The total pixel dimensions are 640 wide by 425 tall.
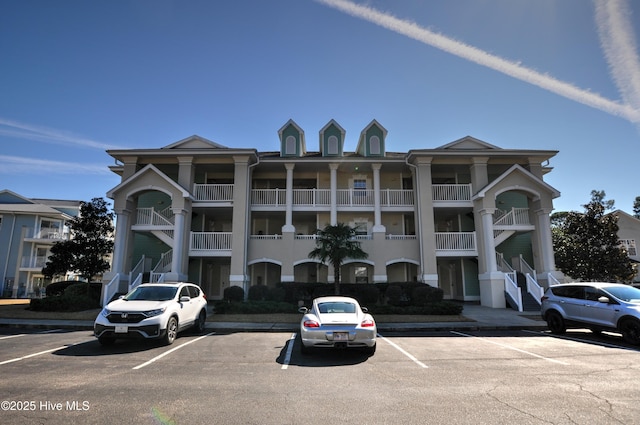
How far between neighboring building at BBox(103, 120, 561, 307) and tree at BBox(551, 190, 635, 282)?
4.85 feet

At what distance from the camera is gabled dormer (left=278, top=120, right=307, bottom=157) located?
78.4ft

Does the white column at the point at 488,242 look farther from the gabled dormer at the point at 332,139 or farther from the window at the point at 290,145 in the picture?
the window at the point at 290,145

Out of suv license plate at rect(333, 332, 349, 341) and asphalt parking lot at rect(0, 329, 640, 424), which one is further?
suv license plate at rect(333, 332, 349, 341)

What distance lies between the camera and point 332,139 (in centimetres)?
2402

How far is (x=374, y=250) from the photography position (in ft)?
70.9

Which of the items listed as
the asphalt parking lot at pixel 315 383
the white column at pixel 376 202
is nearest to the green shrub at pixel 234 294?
the asphalt parking lot at pixel 315 383

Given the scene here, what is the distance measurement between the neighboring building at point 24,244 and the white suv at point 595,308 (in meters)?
38.8

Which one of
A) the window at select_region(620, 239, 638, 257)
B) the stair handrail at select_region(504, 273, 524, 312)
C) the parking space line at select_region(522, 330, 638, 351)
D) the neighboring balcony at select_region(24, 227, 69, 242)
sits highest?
the neighboring balcony at select_region(24, 227, 69, 242)

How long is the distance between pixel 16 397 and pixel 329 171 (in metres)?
20.7

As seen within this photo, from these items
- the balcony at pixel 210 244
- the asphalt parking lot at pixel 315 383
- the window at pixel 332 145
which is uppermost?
the window at pixel 332 145

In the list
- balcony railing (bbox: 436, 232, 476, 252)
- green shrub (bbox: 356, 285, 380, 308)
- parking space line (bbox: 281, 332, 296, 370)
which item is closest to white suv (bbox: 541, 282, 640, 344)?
green shrub (bbox: 356, 285, 380, 308)

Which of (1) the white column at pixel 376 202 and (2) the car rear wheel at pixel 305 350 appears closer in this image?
(2) the car rear wheel at pixel 305 350

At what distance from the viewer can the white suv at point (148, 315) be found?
8969 millimetres

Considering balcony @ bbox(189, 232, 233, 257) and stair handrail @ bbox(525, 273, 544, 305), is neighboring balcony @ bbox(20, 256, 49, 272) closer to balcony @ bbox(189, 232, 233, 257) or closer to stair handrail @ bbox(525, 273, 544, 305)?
balcony @ bbox(189, 232, 233, 257)
